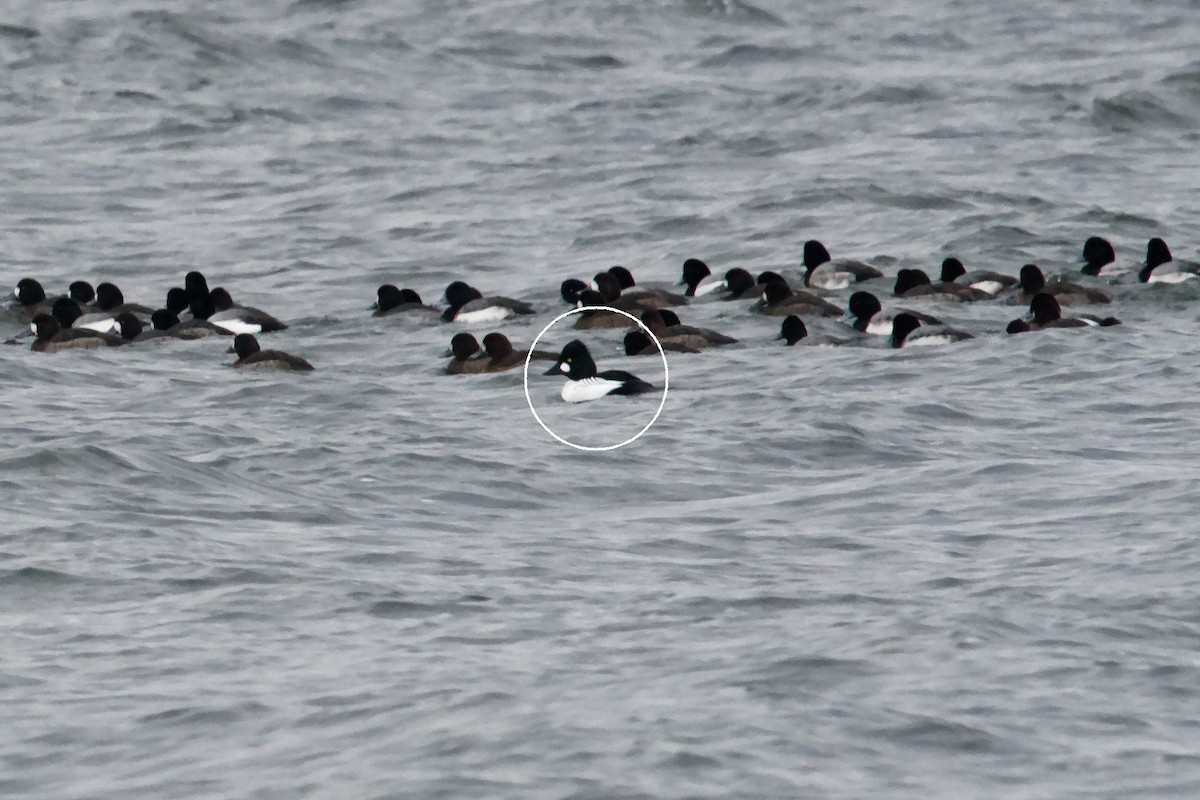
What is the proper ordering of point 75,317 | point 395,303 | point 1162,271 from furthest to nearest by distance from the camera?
point 395,303 < point 75,317 < point 1162,271

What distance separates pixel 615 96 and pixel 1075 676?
28564mm

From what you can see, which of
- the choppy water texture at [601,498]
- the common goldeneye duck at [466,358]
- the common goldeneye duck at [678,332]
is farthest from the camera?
the common goldeneye duck at [678,332]

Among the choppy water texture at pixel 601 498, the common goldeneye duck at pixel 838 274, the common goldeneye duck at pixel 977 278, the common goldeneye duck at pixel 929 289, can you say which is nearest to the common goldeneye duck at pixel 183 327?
the choppy water texture at pixel 601 498

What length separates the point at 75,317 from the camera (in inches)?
885

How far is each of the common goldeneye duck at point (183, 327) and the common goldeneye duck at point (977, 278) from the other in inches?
290

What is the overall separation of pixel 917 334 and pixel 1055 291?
2.90 metres

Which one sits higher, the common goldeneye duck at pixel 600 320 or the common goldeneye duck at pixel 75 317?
the common goldeneye duck at pixel 75 317

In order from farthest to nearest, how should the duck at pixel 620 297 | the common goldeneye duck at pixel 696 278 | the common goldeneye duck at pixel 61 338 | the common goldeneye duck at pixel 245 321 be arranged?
the common goldeneye duck at pixel 696 278, the common goldeneye duck at pixel 245 321, the duck at pixel 620 297, the common goldeneye duck at pixel 61 338

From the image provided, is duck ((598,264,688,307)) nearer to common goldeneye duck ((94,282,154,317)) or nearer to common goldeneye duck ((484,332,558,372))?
common goldeneye duck ((484,332,558,372))

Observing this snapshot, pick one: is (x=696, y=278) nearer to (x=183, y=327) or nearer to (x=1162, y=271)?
(x=1162, y=271)

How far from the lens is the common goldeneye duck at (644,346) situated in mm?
19484

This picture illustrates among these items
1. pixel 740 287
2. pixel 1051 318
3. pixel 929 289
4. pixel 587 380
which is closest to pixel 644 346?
pixel 587 380

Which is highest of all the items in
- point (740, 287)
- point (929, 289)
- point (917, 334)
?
point (740, 287)

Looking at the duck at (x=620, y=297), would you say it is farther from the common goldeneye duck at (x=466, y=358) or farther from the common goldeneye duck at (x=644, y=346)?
the common goldeneye duck at (x=466, y=358)
